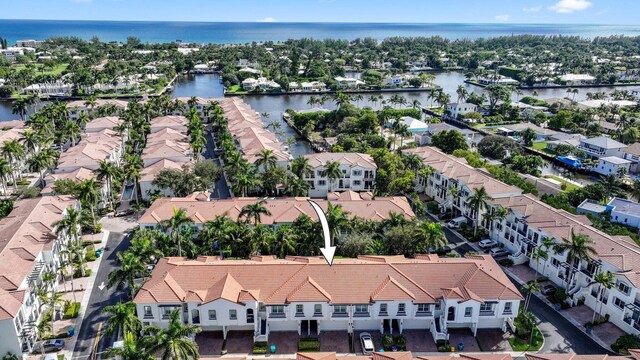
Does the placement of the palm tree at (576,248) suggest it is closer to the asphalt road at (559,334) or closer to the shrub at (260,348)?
the asphalt road at (559,334)

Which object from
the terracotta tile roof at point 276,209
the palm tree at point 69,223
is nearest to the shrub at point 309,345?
the terracotta tile roof at point 276,209

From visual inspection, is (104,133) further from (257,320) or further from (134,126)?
(257,320)

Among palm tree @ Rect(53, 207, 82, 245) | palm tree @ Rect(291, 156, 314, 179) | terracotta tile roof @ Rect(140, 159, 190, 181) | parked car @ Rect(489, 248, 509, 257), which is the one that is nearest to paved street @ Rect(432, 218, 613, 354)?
parked car @ Rect(489, 248, 509, 257)

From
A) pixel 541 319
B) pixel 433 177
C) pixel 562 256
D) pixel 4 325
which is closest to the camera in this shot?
pixel 4 325

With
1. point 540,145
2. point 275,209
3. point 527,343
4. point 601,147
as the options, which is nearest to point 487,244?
point 527,343

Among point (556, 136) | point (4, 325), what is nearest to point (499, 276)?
point (4, 325)

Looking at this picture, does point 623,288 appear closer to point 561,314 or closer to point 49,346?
point 561,314

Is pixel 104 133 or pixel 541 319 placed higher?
pixel 104 133
